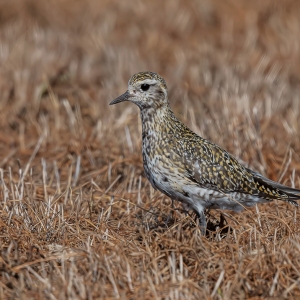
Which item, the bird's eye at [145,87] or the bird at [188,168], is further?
the bird's eye at [145,87]

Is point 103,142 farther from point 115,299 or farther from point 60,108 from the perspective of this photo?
point 115,299

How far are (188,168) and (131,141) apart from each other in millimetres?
2359

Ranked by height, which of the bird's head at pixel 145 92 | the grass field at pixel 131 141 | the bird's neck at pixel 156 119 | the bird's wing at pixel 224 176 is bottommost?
the grass field at pixel 131 141

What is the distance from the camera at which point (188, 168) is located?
597 centimetres

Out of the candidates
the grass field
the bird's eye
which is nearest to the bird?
the bird's eye

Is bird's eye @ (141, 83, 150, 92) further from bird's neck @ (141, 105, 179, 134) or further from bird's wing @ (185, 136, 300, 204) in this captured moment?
bird's wing @ (185, 136, 300, 204)

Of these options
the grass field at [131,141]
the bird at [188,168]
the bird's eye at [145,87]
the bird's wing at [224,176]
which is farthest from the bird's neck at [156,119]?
the grass field at [131,141]

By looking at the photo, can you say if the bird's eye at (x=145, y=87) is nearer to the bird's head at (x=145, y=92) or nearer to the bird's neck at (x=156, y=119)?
the bird's head at (x=145, y=92)

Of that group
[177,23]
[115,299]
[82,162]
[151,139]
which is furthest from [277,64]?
[115,299]

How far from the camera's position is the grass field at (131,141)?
4.82 metres

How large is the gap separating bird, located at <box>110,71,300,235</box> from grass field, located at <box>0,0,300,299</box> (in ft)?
0.56

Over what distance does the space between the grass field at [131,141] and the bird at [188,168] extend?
17 cm

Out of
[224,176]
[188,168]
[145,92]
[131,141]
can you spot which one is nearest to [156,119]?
[145,92]

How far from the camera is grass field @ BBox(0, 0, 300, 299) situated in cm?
482
